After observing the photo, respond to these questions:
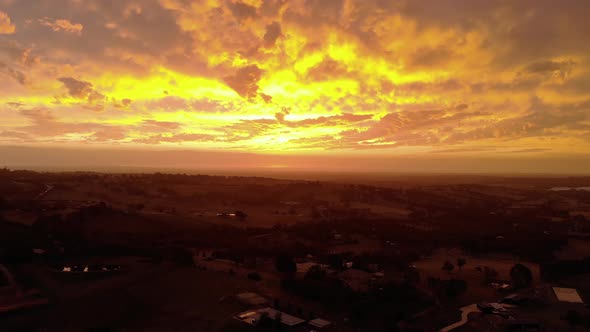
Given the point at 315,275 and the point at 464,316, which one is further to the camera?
the point at 315,275

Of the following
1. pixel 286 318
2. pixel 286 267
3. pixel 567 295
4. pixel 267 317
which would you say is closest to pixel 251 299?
pixel 286 318

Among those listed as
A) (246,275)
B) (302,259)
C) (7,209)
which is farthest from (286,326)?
(7,209)

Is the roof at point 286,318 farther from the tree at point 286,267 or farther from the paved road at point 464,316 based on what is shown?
the paved road at point 464,316

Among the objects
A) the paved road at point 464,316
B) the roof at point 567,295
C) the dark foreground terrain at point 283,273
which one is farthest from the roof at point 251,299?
the roof at point 567,295

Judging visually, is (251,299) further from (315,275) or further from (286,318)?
(315,275)

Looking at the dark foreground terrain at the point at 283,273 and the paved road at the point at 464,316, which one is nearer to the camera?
the paved road at the point at 464,316

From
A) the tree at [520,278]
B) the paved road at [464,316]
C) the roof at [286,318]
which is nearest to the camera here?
the roof at [286,318]
